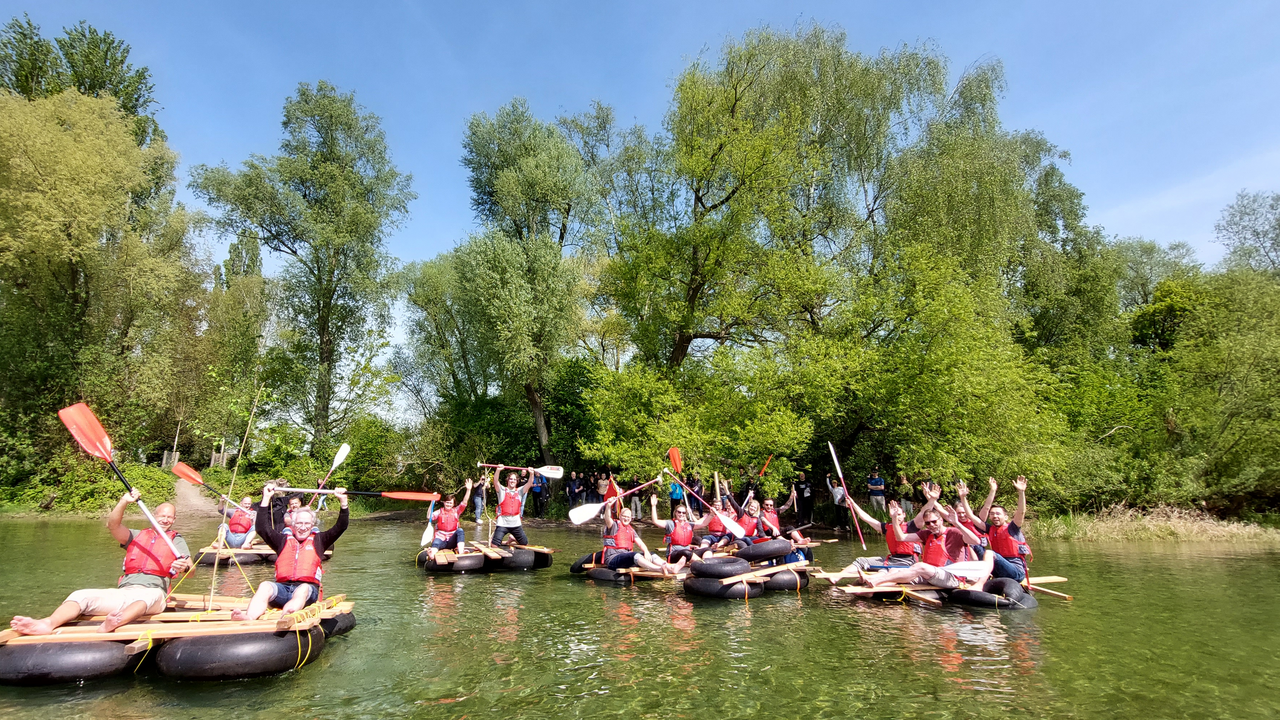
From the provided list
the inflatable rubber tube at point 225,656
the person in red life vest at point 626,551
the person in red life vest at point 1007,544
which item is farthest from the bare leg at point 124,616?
the person in red life vest at point 1007,544

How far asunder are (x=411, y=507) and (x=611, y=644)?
23.1m

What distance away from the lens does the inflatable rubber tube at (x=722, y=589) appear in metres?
9.71

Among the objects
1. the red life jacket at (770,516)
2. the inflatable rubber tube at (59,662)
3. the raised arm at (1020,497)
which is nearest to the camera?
the inflatable rubber tube at (59,662)

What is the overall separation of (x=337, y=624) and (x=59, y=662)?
7.21ft

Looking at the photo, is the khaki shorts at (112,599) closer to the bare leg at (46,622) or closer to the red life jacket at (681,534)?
the bare leg at (46,622)

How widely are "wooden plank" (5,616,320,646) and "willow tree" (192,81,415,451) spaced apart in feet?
64.2

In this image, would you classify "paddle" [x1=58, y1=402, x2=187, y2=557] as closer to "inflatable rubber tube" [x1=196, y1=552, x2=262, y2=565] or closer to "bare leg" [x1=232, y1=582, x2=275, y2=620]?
"bare leg" [x1=232, y1=582, x2=275, y2=620]

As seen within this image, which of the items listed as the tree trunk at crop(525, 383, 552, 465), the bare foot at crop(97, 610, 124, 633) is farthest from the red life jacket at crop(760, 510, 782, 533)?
the tree trunk at crop(525, 383, 552, 465)

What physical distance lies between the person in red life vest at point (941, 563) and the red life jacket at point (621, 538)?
370 cm

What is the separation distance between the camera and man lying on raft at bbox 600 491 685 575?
1105 centimetres

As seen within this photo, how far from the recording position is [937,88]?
21.7m

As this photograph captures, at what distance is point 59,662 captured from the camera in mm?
5344

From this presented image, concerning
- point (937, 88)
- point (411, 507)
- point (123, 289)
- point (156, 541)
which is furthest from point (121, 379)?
point (937, 88)

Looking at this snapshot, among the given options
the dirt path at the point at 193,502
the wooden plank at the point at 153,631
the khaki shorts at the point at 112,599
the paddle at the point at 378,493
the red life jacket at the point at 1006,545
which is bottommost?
the dirt path at the point at 193,502
